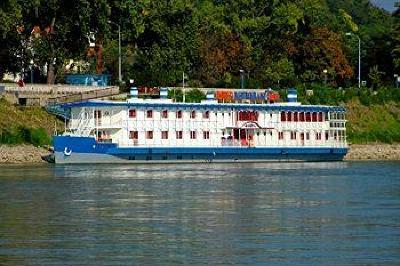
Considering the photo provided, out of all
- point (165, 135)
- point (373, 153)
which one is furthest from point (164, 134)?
point (373, 153)

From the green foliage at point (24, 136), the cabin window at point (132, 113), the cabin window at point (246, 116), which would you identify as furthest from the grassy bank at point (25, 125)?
the cabin window at point (246, 116)

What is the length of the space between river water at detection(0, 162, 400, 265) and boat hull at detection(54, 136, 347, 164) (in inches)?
569

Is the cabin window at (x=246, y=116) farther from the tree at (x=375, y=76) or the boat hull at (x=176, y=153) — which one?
the tree at (x=375, y=76)

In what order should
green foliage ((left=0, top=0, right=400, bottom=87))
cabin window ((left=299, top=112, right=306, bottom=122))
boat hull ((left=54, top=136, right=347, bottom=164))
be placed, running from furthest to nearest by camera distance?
1. green foliage ((left=0, top=0, right=400, bottom=87))
2. cabin window ((left=299, top=112, right=306, bottom=122))
3. boat hull ((left=54, top=136, right=347, bottom=164))

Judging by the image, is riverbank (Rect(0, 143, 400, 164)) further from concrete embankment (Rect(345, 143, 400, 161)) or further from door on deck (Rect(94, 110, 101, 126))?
door on deck (Rect(94, 110, 101, 126))

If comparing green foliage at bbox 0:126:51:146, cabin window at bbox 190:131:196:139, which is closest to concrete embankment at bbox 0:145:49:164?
green foliage at bbox 0:126:51:146

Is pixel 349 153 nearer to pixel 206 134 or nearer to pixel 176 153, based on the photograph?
pixel 206 134

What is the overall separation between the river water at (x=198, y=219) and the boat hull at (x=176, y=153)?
14443 millimetres

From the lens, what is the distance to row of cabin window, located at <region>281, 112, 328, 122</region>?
114 metres

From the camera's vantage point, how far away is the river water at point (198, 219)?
40.9 meters

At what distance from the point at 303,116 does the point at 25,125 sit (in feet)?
73.7

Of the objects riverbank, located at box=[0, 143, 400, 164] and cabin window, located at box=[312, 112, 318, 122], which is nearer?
riverbank, located at box=[0, 143, 400, 164]

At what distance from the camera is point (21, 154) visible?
105 meters

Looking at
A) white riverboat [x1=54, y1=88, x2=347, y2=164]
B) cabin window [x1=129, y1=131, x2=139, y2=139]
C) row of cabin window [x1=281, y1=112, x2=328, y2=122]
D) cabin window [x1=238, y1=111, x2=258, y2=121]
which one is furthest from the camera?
row of cabin window [x1=281, y1=112, x2=328, y2=122]
